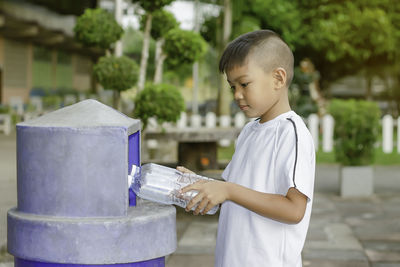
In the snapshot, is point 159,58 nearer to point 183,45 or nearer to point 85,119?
point 183,45

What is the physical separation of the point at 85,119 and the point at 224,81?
670 inches

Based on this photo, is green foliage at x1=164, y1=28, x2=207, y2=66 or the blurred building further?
the blurred building

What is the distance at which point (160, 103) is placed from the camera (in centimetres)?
905

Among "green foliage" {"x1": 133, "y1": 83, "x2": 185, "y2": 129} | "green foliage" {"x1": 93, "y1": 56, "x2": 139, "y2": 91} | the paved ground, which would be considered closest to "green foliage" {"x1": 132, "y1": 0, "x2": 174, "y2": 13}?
"green foliage" {"x1": 93, "y1": 56, "x2": 139, "y2": 91}

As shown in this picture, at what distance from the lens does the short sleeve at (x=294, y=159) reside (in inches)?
90.4

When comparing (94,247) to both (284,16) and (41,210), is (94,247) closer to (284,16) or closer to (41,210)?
(41,210)

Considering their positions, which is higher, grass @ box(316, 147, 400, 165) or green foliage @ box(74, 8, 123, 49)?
green foliage @ box(74, 8, 123, 49)

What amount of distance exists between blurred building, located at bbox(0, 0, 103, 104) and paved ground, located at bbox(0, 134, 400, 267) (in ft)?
37.3

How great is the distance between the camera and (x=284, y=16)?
67.1 feet

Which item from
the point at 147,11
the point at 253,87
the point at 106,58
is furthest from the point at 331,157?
the point at 253,87

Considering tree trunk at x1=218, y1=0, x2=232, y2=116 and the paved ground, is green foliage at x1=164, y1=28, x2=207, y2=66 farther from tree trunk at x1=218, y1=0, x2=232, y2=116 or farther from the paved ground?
tree trunk at x1=218, y1=0, x2=232, y2=116

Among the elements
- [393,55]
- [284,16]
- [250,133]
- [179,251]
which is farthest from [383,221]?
[393,55]

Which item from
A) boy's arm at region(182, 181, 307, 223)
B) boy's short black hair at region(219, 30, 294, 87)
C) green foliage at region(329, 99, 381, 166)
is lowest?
green foliage at region(329, 99, 381, 166)

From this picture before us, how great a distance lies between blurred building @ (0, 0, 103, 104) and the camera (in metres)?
22.2
